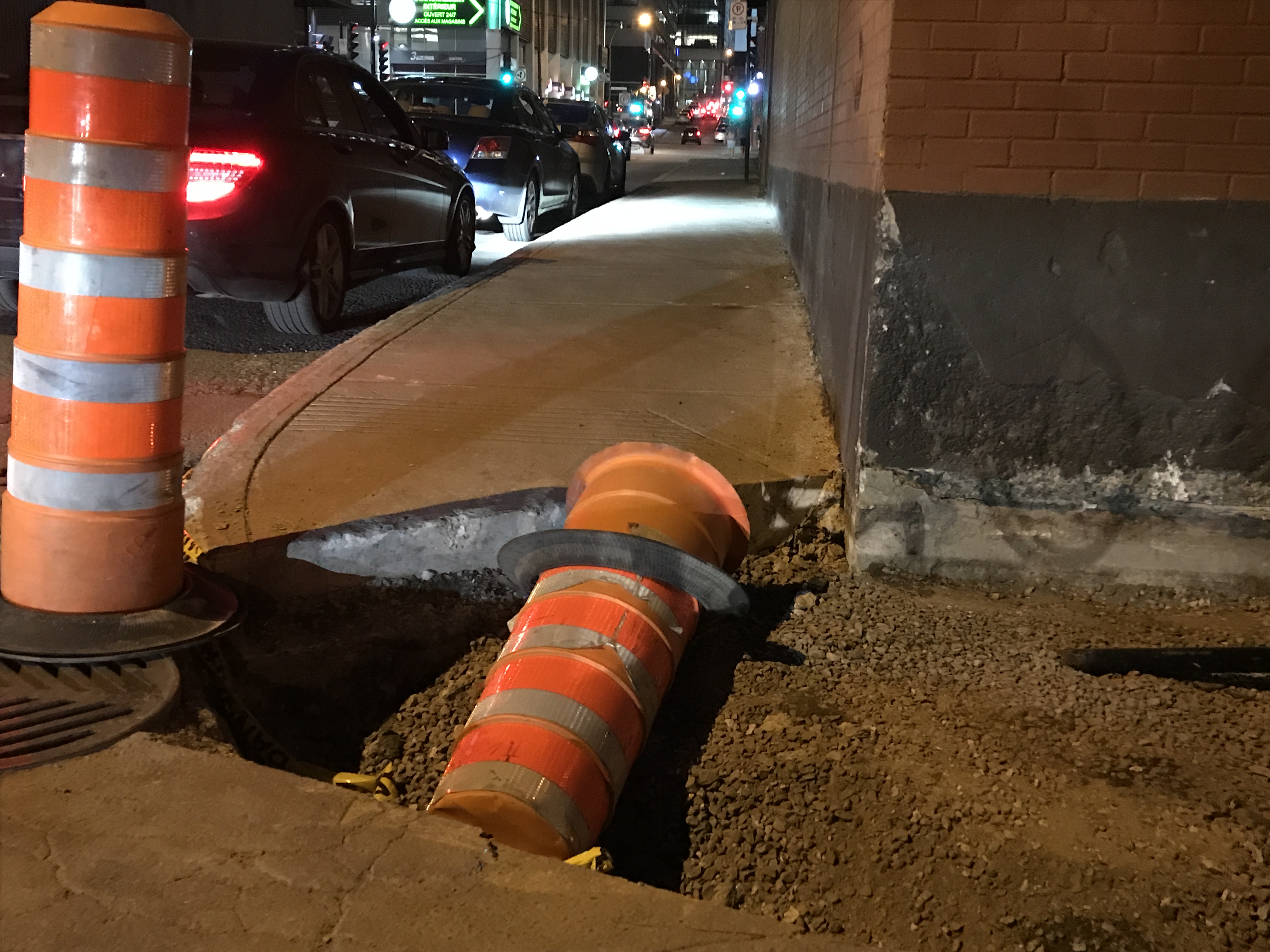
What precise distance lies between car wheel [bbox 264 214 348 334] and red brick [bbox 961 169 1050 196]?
4.23 meters

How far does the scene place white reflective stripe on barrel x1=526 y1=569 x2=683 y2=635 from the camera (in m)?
2.86

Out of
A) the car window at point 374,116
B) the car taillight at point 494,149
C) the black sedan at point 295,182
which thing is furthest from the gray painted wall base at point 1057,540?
the car taillight at point 494,149

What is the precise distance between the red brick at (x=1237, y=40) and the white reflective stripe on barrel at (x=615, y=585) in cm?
233

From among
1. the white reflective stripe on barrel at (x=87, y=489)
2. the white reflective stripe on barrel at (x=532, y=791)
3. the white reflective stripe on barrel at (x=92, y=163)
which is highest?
Answer: the white reflective stripe on barrel at (x=92, y=163)

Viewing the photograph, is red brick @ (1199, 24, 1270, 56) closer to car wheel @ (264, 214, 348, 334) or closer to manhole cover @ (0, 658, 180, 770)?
manhole cover @ (0, 658, 180, 770)

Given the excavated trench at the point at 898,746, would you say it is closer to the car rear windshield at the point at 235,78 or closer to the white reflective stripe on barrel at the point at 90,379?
the white reflective stripe on barrel at the point at 90,379

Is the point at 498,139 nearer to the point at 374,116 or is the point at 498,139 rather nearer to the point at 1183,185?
the point at 374,116

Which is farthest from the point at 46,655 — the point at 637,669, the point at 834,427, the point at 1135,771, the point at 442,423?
the point at 834,427

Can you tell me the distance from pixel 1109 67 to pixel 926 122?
56 centimetres

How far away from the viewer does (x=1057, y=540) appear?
372 centimetres

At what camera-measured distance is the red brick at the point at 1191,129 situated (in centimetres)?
338

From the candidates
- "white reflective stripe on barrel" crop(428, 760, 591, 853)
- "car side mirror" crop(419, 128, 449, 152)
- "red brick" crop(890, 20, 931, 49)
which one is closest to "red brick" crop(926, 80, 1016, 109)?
"red brick" crop(890, 20, 931, 49)

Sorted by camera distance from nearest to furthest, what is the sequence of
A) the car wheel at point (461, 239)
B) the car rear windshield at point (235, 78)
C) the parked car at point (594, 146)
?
the car rear windshield at point (235, 78) → the car wheel at point (461, 239) → the parked car at point (594, 146)

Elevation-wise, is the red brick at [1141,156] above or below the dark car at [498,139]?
below
